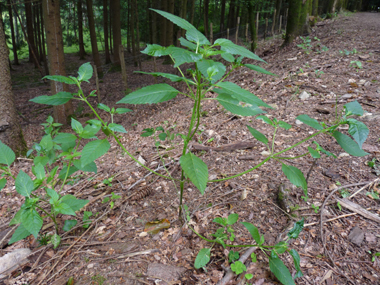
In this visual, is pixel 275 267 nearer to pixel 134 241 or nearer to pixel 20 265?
pixel 134 241

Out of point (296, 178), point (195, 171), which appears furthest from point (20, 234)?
point (296, 178)

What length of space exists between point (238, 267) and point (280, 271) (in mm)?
248

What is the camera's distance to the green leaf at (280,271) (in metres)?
1.20

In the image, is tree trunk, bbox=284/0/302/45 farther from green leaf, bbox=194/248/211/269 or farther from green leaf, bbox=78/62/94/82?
green leaf, bbox=194/248/211/269

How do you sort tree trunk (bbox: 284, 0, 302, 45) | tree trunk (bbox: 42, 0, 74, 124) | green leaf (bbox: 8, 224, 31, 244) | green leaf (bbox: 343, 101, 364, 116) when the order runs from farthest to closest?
1. tree trunk (bbox: 284, 0, 302, 45)
2. tree trunk (bbox: 42, 0, 74, 124)
3. green leaf (bbox: 8, 224, 31, 244)
4. green leaf (bbox: 343, 101, 364, 116)

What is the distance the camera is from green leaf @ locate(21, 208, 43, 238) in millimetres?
1253

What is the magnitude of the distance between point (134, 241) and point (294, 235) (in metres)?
1.12

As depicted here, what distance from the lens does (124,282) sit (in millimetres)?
1424

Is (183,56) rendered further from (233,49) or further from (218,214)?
(218,214)

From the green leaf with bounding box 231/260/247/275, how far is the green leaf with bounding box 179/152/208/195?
2.13 feet

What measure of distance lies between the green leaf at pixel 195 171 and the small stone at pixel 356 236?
48.9 inches

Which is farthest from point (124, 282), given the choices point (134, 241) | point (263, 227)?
point (263, 227)

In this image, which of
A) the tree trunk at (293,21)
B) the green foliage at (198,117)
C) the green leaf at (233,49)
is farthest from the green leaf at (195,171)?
the tree trunk at (293,21)

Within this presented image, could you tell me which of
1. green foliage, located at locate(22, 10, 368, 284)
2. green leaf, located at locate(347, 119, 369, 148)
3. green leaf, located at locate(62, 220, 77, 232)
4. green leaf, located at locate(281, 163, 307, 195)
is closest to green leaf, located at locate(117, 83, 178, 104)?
green foliage, located at locate(22, 10, 368, 284)
